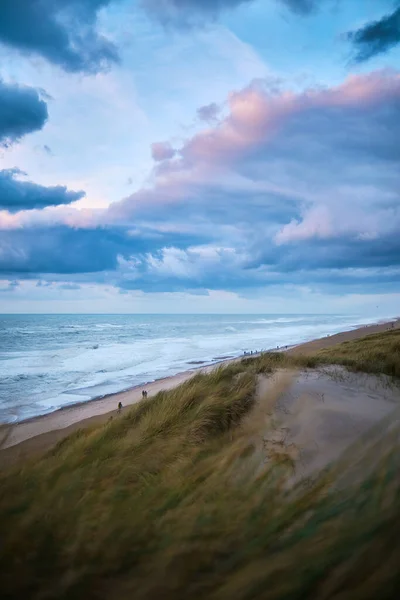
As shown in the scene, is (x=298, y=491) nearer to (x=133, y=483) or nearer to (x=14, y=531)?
(x=133, y=483)

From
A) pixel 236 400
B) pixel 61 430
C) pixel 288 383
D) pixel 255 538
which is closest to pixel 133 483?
pixel 255 538

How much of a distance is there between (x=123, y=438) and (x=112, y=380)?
15.2 m

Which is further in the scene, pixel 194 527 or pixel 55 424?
pixel 55 424

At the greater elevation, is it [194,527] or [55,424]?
[194,527]

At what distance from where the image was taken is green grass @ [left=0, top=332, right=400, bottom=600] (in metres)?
2.47

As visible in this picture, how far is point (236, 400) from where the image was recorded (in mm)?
5625

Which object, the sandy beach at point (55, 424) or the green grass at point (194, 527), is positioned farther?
the sandy beach at point (55, 424)

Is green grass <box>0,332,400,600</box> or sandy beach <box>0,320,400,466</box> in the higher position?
green grass <box>0,332,400,600</box>

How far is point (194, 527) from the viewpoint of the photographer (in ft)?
9.94

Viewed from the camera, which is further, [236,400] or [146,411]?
[146,411]

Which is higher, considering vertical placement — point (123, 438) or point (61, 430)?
point (123, 438)

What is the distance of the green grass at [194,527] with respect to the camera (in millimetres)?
2475

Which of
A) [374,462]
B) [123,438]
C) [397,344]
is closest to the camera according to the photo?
[374,462]

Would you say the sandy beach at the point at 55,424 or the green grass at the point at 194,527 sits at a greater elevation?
the green grass at the point at 194,527
